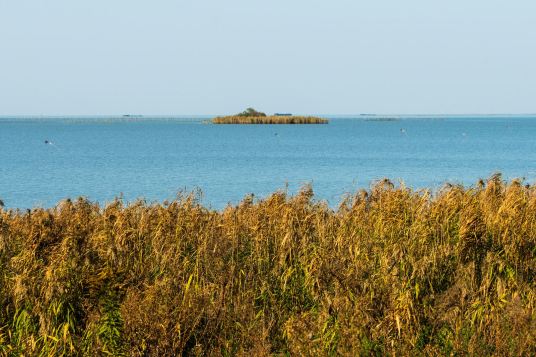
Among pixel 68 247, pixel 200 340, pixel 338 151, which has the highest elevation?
pixel 68 247

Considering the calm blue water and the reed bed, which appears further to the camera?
the calm blue water

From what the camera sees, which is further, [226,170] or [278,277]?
[226,170]

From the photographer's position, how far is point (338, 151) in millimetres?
107188

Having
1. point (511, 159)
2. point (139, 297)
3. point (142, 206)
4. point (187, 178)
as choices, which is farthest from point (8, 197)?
point (511, 159)

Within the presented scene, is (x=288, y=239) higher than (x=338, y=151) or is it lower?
higher

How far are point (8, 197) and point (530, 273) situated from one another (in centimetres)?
4470

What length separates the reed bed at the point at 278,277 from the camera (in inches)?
384

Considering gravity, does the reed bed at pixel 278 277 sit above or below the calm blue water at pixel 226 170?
above

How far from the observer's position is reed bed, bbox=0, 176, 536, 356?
9.76 m

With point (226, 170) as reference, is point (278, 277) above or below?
above

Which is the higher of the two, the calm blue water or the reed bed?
the reed bed

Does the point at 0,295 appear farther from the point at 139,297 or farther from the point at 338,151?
the point at 338,151

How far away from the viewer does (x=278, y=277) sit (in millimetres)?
12102

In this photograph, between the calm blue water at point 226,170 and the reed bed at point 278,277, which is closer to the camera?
the reed bed at point 278,277
